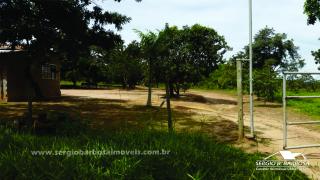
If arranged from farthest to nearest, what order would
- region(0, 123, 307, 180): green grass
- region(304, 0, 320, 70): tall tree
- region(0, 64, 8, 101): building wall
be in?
region(0, 64, 8, 101): building wall
region(304, 0, 320, 70): tall tree
region(0, 123, 307, 180): green grass

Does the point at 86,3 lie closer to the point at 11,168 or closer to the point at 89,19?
the point at 89,19

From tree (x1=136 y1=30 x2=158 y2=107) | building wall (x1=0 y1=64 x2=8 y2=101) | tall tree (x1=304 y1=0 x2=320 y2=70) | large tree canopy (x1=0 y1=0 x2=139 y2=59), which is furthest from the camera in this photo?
building wall (x1=0 y1=64 x2=8 y2=101)

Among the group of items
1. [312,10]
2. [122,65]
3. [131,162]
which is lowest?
[131,162]

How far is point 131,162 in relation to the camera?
→ 6324 mm

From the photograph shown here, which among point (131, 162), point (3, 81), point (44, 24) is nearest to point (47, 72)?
point (3, 81)

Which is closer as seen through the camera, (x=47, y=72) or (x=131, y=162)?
(x=131, y=162)

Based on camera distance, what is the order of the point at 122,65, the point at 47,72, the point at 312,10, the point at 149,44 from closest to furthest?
1. the point at 312,10
2. the point at 149,44
3. the point at 47,72
4. the point at 122,65

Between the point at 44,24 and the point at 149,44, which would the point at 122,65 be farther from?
the point at 44,24

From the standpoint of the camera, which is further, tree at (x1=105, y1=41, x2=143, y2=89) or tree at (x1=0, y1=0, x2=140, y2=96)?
tree at (x1=105, y1=41, x2=143, y2=89)

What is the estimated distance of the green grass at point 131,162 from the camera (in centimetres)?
606

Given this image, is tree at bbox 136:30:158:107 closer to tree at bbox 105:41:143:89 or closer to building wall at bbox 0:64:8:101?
building wall at bbox 0:64:8:101

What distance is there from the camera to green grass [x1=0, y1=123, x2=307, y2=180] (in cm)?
606

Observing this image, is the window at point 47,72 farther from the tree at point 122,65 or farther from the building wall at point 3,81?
the tree at point 122,65

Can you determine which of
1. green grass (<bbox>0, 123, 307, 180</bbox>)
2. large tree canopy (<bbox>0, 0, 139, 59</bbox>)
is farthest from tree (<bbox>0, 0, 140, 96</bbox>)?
green grass (<bbox>0, 123, 307, 180</bbox>)
